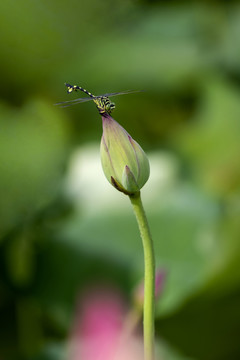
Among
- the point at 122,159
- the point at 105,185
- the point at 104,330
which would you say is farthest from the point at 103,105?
the point at 105,185

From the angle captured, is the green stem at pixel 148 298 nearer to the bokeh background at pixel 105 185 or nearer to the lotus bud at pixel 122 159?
the lotus bud at pixel 122 159

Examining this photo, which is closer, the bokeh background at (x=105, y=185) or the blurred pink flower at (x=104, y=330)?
the blurred pink flower at (x=104, y=330)

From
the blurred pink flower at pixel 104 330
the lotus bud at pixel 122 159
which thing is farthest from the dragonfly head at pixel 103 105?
the blurred pink flower at pixel 104 330

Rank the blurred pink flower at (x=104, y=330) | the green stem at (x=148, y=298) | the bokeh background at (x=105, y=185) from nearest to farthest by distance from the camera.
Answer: the green stem at (x=148, y=298), the blurred pink flower at (x=104, y=330), the bokeh background at (x=105, y=185)

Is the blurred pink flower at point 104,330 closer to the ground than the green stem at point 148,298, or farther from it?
closer to the ground

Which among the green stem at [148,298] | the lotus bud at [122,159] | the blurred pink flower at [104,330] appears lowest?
the blurred pink flower at [104,330]

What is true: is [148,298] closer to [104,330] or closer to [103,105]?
[103,105]
